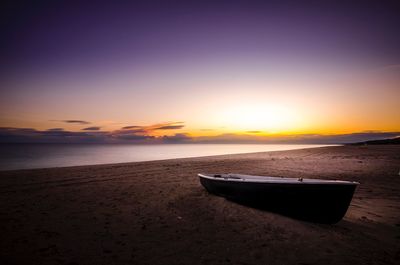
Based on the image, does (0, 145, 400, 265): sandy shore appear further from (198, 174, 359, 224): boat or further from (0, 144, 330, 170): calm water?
(0, 144, 330, 170): calm water

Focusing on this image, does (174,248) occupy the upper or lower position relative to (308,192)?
lower

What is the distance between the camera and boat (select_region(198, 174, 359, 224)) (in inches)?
229

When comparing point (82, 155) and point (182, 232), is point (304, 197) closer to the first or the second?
point (182, 232)

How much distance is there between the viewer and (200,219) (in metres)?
6.75

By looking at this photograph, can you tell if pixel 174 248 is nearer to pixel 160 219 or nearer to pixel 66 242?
pixel 160 219

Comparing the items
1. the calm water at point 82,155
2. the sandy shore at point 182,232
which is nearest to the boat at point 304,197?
the sandy shore at point 182,232

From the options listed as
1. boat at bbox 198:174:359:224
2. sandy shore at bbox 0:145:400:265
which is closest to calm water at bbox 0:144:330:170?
sandy shore at bbox 0:145:400:265

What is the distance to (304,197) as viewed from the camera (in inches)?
240

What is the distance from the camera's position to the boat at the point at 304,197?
229 inches

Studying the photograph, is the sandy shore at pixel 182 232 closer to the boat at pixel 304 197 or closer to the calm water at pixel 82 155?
the boat at pixel 304 197

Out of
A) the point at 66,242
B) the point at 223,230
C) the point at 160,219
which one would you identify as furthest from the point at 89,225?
the point at 223,230

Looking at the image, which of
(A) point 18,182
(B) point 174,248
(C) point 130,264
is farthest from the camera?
(A) point 18,182

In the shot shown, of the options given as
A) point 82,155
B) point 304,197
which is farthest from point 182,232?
point 82,155

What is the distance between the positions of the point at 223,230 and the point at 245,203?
67.8 inches
